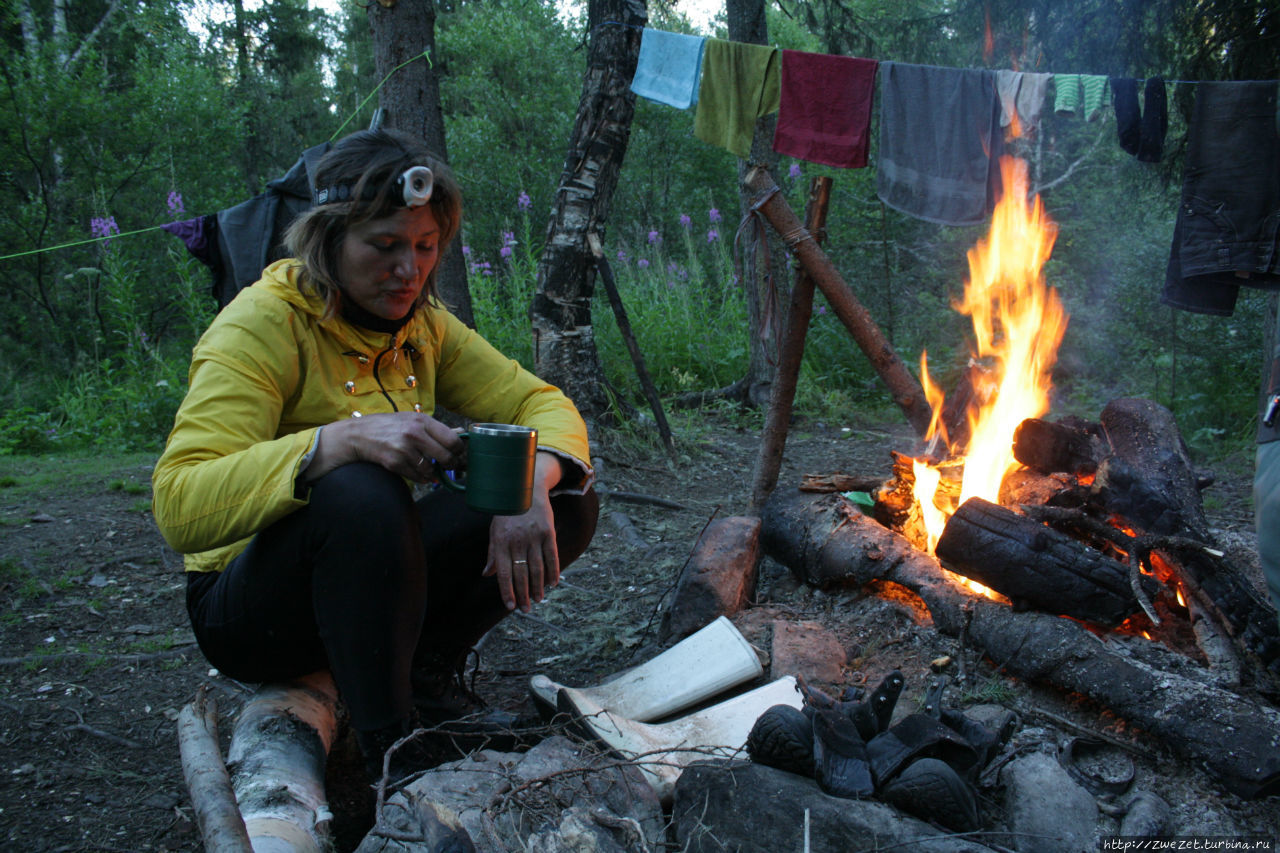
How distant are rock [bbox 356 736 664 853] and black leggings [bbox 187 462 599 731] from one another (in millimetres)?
281

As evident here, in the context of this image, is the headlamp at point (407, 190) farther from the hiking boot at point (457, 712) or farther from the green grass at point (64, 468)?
the green grass at point (64, 468)

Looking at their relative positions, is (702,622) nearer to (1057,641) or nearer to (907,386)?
(1057,641)

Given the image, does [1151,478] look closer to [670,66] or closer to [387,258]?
[387,258]

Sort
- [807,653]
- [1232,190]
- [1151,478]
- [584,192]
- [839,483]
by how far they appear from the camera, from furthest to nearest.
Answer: [584,192]
[1232,190]
[839,483]
[1151,478]
[807,653]

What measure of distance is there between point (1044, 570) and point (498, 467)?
1.70 metres

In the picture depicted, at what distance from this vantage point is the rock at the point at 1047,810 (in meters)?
1.66

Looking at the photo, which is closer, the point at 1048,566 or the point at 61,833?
the point at 61,833

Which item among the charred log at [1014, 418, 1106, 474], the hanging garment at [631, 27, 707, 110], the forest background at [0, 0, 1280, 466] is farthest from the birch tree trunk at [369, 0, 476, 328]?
the charred log at [1014, 418, 1106, 474]

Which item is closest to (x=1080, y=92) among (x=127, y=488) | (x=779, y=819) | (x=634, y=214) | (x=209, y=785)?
(x=779, y=819)

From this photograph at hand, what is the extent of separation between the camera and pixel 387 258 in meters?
2.00

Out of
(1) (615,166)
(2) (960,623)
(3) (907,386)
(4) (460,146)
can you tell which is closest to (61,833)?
(2) (960,623)

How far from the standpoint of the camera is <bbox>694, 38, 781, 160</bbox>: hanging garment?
440cm

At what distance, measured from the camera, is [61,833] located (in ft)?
6.40

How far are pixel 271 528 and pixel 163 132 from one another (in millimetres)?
11475
